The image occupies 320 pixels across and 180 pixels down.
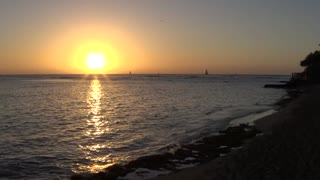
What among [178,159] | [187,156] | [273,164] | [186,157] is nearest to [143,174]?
[178,159]

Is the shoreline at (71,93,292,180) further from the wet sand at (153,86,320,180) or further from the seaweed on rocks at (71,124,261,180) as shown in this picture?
the wet sand at (153,86,320,180)

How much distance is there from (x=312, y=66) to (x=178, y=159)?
9232cm

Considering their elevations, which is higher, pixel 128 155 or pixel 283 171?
pixel 283 171

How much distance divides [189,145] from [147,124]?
11877mm

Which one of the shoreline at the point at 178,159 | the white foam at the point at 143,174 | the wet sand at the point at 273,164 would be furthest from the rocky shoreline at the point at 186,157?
the wet sand at the point at 273,164

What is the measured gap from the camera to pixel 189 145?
22.7 metres

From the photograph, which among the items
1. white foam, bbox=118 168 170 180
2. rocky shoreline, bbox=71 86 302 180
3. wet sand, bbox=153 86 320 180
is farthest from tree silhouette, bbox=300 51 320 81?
white foam, bbox=118 168 170 180

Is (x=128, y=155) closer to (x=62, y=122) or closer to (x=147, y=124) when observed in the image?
(x=147, y=124)

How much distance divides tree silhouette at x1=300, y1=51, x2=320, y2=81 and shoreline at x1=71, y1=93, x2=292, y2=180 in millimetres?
83276

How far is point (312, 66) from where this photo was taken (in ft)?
338

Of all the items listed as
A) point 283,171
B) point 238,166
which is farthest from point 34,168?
point 283,171

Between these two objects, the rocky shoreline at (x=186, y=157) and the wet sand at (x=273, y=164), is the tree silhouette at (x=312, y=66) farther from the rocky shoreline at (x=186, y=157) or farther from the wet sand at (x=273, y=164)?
the wet sand at (x=273, y=164)

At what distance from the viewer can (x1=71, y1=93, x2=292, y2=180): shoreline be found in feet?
54.0

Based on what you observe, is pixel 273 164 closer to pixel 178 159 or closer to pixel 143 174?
pixel 143 174
